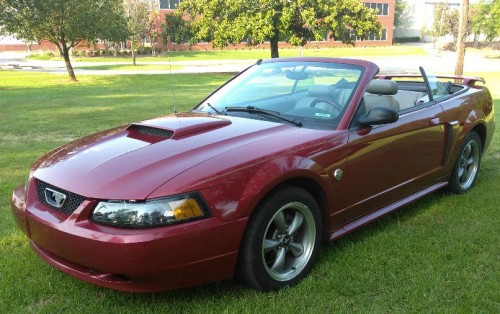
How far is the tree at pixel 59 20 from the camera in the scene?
21.7 meters

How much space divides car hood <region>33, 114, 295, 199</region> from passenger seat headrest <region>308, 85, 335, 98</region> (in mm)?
580

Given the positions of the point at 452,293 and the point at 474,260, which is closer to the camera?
the point at 452,293

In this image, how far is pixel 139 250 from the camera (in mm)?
2488

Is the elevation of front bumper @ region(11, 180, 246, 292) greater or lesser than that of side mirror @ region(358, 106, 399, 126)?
lesser

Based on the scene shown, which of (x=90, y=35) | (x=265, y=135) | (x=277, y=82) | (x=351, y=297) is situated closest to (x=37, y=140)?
(x=277, y=82)

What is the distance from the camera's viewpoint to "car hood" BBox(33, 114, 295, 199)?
268cm

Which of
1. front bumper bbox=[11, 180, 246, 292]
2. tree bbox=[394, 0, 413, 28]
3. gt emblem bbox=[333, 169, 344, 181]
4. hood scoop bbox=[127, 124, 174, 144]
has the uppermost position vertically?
tree bbox=[394, 0, 413, 28]

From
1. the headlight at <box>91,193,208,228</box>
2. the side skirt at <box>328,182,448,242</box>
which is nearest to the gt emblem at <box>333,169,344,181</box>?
the side skirt at <box>328,182,448,242</box>

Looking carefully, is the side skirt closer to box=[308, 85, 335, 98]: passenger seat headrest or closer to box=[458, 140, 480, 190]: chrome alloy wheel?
box=[458, 140, 480, 190]: chrome alloy wheel

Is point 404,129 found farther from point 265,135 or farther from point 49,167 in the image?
point 49,167

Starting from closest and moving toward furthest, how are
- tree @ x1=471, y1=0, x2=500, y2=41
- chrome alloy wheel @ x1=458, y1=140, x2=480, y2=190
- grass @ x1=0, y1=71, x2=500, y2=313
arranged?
1. grass @ x1=0, y1=71, x2=500, y2=313
2. chrome alloy wheel @ x1=458, y1=140, x2=480, y2=190
3. tree @ x1=471, y1=0, x2=500, y2=41

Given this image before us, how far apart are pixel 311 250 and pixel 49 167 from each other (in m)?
1.82

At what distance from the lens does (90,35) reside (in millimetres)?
Answer: 23391

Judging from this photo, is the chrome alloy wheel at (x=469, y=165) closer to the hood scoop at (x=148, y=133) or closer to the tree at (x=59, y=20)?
the hood scoop at (x=148, y=133)
